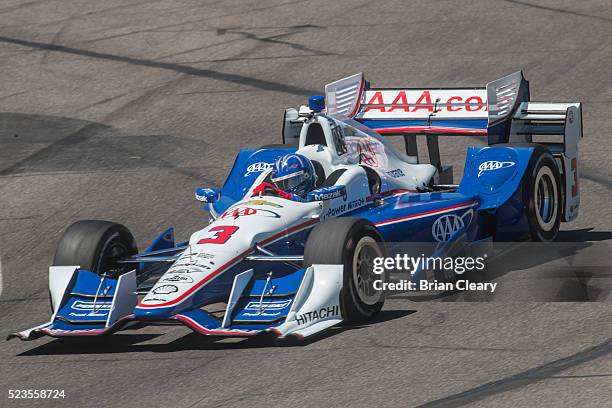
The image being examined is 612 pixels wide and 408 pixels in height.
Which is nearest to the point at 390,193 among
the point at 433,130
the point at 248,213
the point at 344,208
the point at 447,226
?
Result: the point at 447,226

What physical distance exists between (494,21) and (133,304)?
1224cm

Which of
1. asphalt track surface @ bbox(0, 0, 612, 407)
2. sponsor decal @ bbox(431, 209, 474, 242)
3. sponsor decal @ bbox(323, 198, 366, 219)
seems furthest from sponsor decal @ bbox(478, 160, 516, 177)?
sponsor decal @ bbox(323, 198, 366, 219)

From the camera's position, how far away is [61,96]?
62.8 feet

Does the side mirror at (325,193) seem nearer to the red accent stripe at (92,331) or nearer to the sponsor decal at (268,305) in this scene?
the sponsor decal at (268,305)

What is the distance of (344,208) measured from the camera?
1106cm

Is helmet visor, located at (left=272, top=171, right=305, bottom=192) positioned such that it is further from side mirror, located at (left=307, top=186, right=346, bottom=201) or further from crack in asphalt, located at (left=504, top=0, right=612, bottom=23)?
crack in asphalt, located at (left=504, top=0, right=612, bottom=23)

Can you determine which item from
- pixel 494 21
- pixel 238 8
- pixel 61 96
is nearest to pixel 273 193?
pixel 61 96

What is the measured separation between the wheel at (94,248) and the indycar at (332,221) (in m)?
0.01

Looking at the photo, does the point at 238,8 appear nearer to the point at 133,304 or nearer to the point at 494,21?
the point at 494,21

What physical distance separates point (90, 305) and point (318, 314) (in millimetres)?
1735

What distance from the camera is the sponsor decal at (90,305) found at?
9886 mm

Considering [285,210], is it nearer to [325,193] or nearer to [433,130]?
[325,193]

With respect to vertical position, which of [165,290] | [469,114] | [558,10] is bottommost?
[165,290]

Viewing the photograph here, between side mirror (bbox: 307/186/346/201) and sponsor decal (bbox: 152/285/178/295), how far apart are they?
5.10 ft
